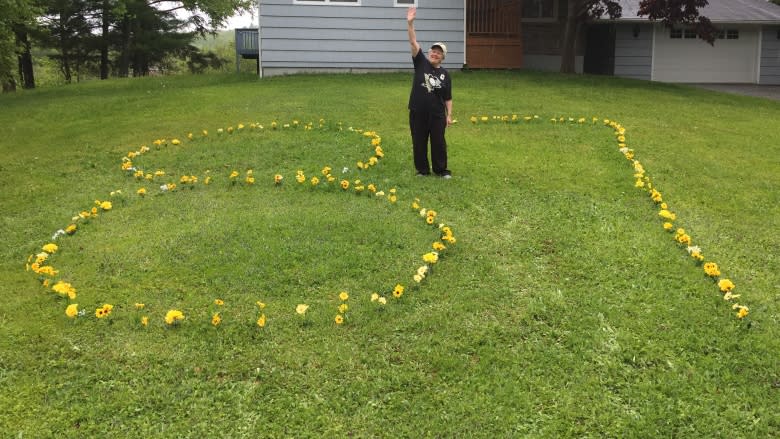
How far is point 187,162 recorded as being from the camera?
8227 mm

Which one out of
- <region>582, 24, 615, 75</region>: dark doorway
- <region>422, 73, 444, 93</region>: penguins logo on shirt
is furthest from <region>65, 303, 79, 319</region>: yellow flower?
<region>582, 24, 615, 75</region>: dark doorway

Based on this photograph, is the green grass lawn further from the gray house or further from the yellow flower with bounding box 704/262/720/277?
the gray house

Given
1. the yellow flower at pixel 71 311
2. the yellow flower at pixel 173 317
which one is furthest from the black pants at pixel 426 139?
the yellow flower at pixel 71 311

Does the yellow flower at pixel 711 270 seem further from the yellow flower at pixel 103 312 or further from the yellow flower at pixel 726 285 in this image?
the yellow flower at pixel 103 312

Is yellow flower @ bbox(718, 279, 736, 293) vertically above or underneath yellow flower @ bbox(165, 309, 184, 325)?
above

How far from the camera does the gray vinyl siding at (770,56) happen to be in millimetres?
23062

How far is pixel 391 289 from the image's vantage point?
4.73 m

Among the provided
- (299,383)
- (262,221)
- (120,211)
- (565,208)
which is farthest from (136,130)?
(299,383)

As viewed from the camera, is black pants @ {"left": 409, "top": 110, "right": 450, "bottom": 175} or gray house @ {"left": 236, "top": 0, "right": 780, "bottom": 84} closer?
black pants @ {"left": 409, "top": 110, "right": 450, "bottom": 175}

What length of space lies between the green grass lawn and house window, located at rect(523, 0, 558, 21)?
40.9 ft

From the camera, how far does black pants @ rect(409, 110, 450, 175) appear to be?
7.16 metres

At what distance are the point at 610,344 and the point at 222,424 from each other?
243 centimetres

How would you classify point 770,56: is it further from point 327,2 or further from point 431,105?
Answer: point 431,105

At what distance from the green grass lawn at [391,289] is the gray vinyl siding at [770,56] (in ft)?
54.1
